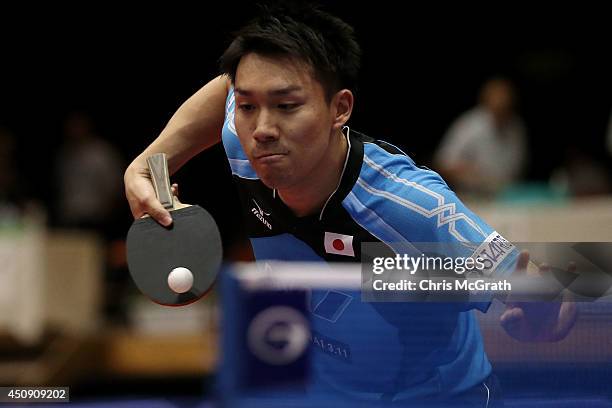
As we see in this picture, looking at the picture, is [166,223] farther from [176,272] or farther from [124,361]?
[124,361]

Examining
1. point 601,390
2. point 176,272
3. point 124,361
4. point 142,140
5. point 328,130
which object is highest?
point 328,130

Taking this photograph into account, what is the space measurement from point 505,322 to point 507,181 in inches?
189


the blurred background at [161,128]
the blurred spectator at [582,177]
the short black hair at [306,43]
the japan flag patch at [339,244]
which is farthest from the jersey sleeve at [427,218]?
the blurred spectator at [582,177]

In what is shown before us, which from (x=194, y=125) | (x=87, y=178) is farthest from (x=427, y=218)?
(x=87, y=178)

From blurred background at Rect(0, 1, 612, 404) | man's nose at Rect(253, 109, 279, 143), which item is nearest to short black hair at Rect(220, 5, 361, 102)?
man's nose at Rect(253, 109, 279, 143)

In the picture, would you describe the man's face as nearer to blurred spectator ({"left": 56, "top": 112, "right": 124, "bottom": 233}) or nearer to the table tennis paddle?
the table tennis paddle

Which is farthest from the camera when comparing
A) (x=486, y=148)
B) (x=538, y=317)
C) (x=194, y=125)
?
(x=486, y=148)

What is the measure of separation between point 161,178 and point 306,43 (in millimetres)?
469

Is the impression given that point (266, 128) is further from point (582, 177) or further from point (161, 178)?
point (582, 177)

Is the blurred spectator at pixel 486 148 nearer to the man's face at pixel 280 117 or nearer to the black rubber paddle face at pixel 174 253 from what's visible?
the man's face at pixel 280 117

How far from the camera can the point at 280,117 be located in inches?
104

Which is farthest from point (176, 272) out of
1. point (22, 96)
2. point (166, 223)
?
point (22, 96)

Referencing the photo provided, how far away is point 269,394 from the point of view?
2.93 metres

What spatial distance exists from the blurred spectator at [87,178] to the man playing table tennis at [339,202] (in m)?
5.90
